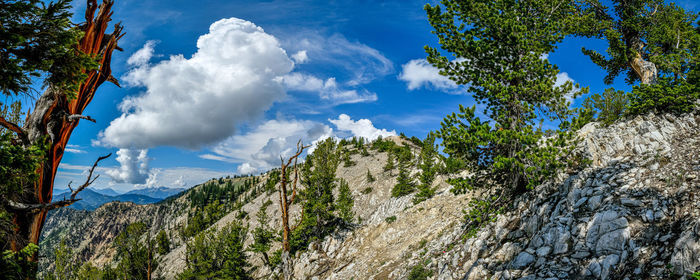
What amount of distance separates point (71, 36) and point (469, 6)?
11103 mm

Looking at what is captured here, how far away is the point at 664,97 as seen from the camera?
1111 centimetres

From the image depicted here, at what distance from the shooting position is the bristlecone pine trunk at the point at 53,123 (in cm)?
475

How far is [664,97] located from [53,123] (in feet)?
63.6

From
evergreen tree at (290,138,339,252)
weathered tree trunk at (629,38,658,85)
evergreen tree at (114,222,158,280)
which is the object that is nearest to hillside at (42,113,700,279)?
weathered tree trunk at (629,38,658,85)

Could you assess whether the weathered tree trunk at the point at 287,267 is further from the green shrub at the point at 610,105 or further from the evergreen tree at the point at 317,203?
the evergreen tree at the point at 317,203

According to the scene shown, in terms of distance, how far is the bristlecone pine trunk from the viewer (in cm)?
475

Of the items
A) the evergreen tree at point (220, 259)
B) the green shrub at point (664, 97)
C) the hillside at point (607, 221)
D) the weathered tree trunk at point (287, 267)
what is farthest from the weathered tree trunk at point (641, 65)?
the evergreen tree at point (220, 259)

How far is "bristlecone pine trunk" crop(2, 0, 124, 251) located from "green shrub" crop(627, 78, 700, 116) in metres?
18.2

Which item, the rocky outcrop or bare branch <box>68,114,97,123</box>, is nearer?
bare branch <box>68,114,97,123</box>

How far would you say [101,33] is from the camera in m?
5.70

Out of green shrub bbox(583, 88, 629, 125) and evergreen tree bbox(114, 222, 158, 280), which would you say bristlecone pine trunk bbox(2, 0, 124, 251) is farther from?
evergreen tree bbox(114, 222, 158, 280)

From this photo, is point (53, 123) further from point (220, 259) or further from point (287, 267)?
point (220, 259)

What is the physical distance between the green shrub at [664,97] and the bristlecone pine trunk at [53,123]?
18.2 metres

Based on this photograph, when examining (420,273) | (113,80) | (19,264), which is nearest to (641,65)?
(420,273)
